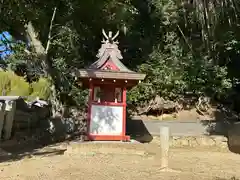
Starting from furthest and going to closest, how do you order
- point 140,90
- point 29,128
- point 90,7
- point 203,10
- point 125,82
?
point 140,90 < point 29,128 < point 90,7 < point 125,82 < point 203,10

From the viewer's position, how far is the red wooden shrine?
9344mm

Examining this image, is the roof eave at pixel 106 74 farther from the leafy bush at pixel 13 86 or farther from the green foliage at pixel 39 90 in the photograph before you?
the leafy bush at pixel 13 86

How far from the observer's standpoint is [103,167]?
619 centimetres

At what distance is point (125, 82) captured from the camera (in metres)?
9.67

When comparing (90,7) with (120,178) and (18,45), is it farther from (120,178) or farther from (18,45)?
(120,178)

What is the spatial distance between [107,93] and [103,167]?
395 cm

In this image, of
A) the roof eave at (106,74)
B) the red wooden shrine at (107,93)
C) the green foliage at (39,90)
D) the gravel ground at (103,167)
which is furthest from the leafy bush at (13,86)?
the gravel ground at (103,167)

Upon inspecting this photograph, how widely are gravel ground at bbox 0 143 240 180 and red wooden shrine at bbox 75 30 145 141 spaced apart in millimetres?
1015

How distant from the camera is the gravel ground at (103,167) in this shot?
525 cm

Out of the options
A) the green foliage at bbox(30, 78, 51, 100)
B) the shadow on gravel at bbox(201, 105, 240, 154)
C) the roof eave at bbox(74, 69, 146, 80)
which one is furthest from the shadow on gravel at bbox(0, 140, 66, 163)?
the green foliage at bbox(30, 78, 51, 100)

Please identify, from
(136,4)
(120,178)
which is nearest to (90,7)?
(136,4)

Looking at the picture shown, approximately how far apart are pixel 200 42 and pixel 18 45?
23.9 feet

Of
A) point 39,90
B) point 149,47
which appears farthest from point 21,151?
point 39,90

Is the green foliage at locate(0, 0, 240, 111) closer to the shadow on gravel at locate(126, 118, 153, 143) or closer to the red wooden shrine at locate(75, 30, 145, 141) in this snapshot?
the shadow on gravel at locate(126, 118, 153, 143)
